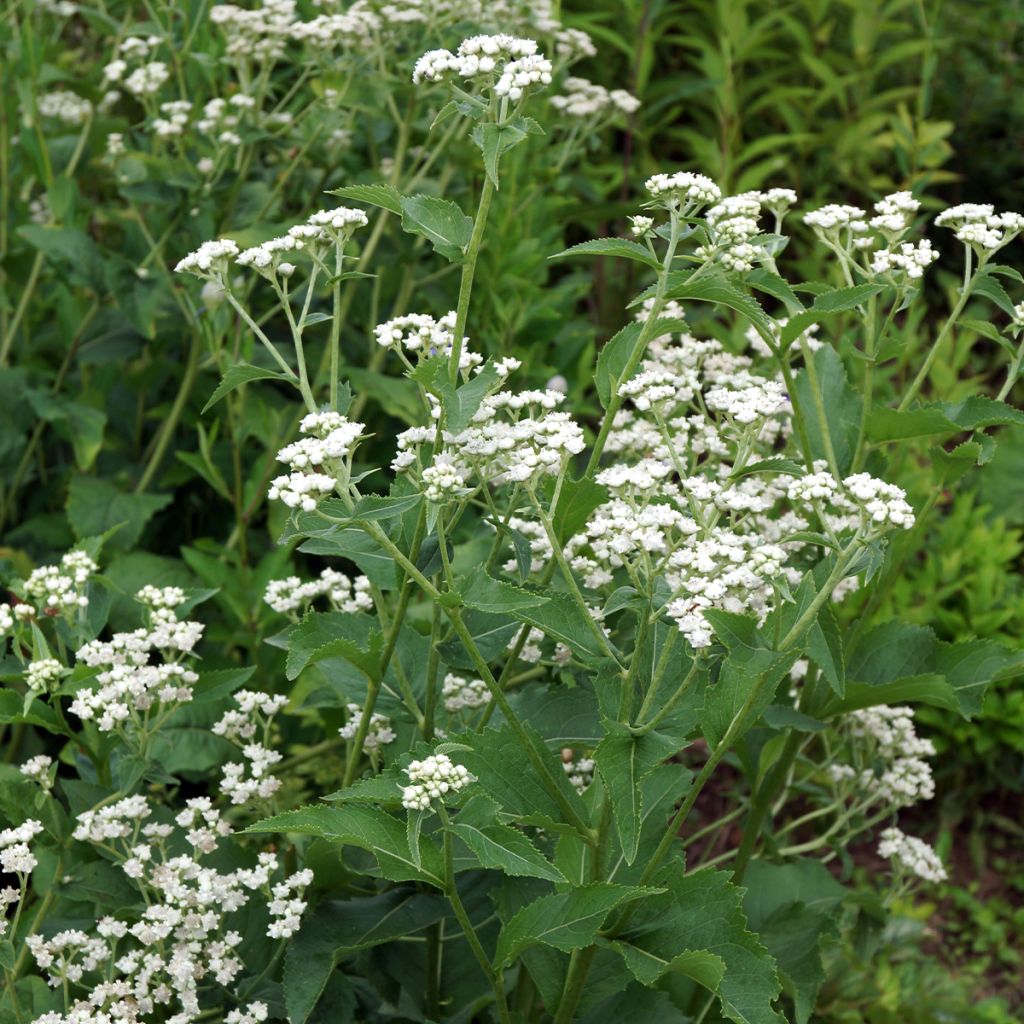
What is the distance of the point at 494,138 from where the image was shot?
1.73m

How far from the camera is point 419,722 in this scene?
85.1 inches

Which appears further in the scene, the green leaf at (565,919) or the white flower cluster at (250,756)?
the white flower cluster at (250,756)

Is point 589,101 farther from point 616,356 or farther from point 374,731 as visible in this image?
point 374,731

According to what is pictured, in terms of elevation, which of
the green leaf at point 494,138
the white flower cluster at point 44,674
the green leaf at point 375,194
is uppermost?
the green leaf at point 494,138

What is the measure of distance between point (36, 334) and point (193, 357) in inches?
28.2

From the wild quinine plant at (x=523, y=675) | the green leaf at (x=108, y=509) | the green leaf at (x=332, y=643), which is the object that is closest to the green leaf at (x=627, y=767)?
the wild quinine plant at (x=523, y=675)

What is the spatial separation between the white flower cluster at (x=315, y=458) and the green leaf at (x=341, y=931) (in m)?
0.74

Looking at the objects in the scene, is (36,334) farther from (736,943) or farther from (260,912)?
(736,943)

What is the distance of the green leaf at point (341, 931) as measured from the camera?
6.55ft

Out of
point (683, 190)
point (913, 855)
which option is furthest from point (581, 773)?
point (683, 190)

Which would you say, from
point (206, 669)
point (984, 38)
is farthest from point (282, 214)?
point (984, 38)

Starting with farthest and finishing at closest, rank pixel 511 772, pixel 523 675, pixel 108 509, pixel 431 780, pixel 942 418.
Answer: pixel 108 509 → pixel 523 675 → pixel 942 418 → pixel 511 772 → pixel 431 780

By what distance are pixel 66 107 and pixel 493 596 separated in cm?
283

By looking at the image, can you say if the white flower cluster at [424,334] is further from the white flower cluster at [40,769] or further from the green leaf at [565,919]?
the white flower cluster at [40,769]
